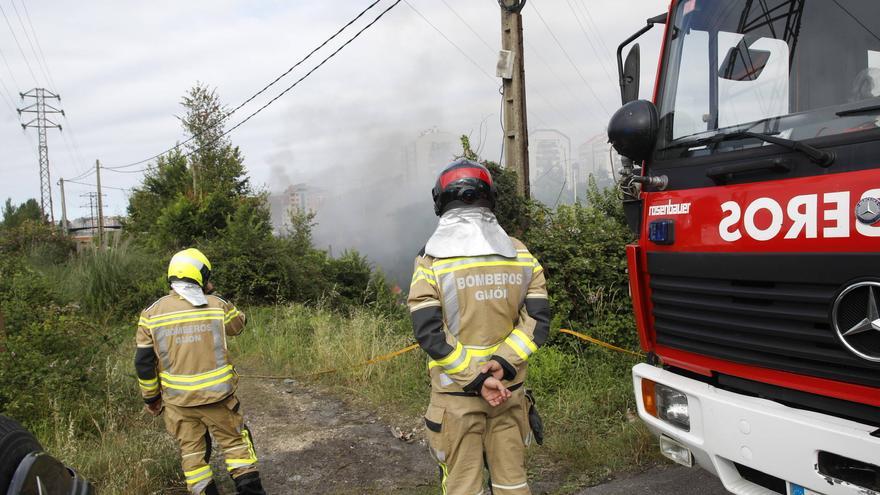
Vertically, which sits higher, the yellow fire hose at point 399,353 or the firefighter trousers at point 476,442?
the firefighter trousers at point 476,442

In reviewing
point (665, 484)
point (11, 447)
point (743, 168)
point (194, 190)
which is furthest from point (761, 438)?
point (194, 190)

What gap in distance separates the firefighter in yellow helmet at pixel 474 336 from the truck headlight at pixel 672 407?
65 cm

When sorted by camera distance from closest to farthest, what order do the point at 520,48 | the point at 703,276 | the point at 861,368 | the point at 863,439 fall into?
1. the point at 863,439
2. the point at 861,368
3. the point at 703,276
4. the point at 520,48

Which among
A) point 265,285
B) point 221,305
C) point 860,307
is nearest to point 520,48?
point 221,305

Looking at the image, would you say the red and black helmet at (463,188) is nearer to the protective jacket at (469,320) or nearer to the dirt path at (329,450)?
the protective jacket at (469,320)

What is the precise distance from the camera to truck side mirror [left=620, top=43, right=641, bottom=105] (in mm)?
3262

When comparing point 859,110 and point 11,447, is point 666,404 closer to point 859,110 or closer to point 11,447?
point 859,110

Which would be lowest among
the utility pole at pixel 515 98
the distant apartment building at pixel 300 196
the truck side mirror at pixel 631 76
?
the truck side mirror at pixel 631 76

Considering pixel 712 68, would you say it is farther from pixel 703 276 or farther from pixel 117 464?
pixel 117 464

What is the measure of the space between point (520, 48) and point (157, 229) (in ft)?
43.9

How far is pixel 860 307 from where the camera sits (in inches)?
77.6

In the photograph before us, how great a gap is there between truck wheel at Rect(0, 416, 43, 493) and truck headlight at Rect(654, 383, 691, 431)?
244cm

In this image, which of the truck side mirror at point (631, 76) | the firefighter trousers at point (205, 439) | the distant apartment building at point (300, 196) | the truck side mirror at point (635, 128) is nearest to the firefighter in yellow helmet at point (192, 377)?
the firefighter trousers at point (205, 439)

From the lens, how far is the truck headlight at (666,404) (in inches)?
102
